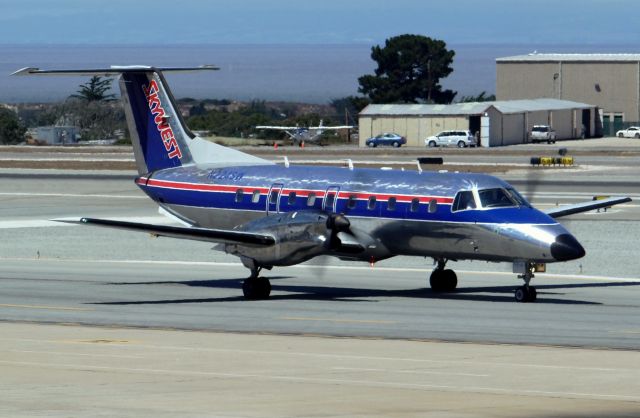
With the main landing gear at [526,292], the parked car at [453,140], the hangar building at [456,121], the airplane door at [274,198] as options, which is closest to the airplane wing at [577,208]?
the main landing gear at [526,292]

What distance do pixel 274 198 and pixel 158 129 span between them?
4.84 metres

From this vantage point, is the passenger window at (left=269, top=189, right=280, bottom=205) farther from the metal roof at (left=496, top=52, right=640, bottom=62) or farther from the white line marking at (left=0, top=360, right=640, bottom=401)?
the metal roof at (left=496, top=52, right=640, bottom=62)

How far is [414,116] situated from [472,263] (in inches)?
3162

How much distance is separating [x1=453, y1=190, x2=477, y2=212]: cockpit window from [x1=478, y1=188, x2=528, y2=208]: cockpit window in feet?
0.69

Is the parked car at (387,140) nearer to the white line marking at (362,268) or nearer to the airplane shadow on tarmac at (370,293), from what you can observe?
the white line marking at (362,268)

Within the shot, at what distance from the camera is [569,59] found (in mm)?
141750


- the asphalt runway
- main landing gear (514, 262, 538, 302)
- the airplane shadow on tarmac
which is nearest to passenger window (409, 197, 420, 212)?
the asphalt runway

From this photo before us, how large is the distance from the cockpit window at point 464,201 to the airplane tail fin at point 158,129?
6.63m

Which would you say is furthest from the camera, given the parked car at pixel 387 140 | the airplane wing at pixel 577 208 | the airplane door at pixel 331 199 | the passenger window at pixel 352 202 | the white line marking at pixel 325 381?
the parked car at pixel 387 140

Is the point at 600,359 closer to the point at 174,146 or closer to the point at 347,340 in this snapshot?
the point at 347,340

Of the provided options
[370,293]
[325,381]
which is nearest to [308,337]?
[325,381]

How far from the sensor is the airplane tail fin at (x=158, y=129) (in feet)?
114

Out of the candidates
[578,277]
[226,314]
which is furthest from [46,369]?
[578,277]

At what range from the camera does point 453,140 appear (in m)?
112
